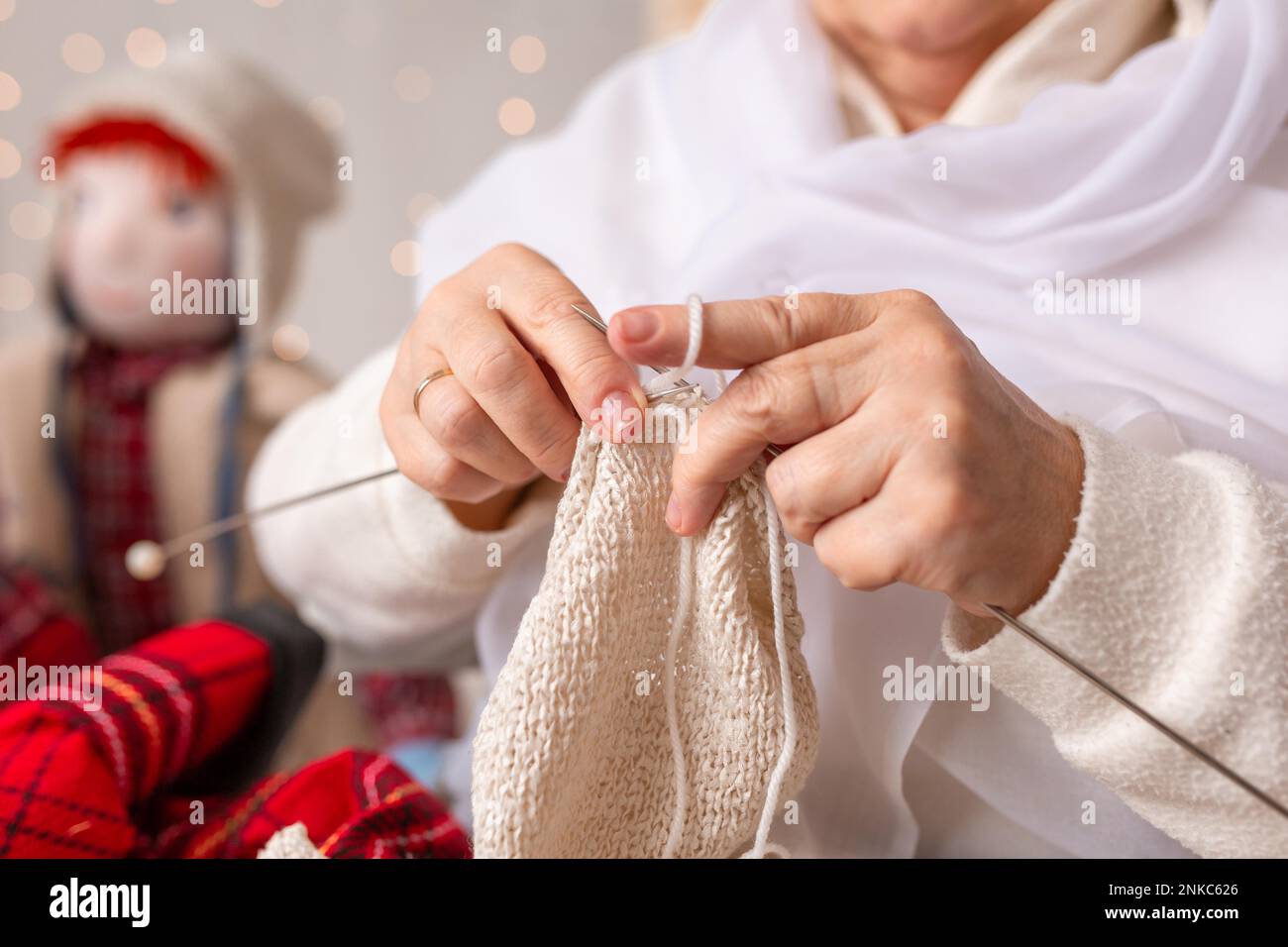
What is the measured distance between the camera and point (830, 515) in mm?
446

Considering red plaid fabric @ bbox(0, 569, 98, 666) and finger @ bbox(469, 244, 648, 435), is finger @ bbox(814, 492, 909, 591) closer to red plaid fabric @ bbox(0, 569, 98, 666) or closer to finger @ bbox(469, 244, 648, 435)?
finger @ bbox(469, 244, 648, 435)

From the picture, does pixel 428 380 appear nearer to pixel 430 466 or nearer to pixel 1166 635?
pixel 430 466

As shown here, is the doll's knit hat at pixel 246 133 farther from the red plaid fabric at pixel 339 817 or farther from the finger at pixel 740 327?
the finger at pixel 740 327

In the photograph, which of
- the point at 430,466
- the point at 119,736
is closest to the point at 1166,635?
the point at 430,466

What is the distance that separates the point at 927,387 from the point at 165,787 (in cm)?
50

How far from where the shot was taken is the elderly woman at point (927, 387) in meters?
0.44

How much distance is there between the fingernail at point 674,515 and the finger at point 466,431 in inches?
4.2

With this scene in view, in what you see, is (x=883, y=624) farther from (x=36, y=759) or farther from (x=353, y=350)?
(x=353, y=350)

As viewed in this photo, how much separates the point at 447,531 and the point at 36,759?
25 cm

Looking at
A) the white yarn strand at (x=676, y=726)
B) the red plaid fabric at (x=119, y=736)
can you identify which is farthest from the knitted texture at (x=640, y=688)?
the red plaid fabric at (x=119, y=736)

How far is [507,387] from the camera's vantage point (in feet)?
1.62

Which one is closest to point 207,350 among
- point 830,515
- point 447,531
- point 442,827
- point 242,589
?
point 242,589

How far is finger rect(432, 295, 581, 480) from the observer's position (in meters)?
0.49
